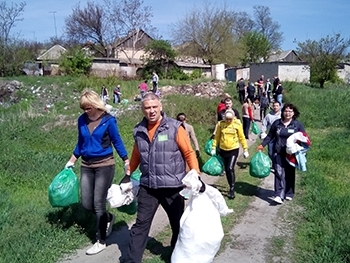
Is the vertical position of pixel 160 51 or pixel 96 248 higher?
pixel 160 51

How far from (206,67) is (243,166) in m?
36.5

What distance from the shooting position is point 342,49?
1283 inches

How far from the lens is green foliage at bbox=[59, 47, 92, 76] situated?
36375mm

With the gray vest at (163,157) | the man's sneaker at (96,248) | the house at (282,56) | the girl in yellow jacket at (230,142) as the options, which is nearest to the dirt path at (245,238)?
the man's sneaker at (96,248)

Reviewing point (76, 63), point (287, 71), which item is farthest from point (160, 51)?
point (287, 71)

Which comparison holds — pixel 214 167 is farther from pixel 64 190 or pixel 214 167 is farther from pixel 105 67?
pixel 105 67

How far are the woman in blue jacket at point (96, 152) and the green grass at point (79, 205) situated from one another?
704 mm

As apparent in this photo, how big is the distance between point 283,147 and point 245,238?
2.00 metres

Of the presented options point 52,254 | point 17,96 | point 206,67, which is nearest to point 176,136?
point 52,254

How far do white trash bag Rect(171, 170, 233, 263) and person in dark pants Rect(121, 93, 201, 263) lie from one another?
0.47ft

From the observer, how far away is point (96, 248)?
4594 millimetres

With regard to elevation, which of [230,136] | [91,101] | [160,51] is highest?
[160,51]

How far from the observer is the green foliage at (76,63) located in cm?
3638

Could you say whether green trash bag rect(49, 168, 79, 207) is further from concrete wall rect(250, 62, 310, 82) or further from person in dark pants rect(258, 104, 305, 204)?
concrete wall rect(250, 62, 310, 82)
